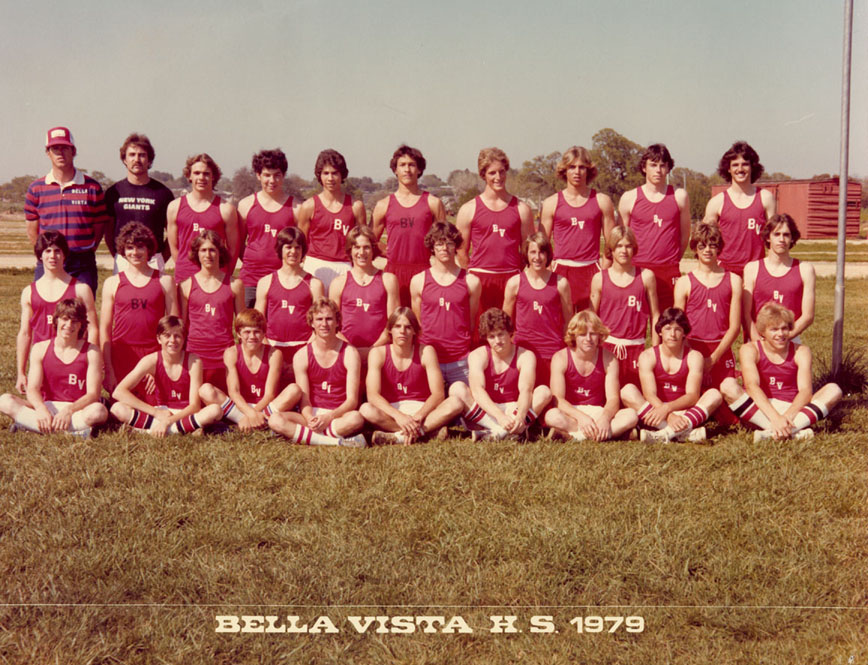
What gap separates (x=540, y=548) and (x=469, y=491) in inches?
33.6

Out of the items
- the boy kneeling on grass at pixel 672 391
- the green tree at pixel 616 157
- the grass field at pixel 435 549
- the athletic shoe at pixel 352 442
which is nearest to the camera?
the grass field at pixel 435 549

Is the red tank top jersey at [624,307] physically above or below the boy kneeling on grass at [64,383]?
above

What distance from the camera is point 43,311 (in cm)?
625

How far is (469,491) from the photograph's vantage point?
4.84 meters

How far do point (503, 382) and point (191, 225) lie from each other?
281cm

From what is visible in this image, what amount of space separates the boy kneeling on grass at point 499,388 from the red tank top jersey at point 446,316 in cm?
20

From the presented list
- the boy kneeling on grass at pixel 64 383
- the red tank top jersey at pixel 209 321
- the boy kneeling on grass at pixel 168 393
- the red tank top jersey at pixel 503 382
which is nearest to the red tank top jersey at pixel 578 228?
the red tank top jersey at pixel 503 382

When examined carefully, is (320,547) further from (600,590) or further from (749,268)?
(749,268)

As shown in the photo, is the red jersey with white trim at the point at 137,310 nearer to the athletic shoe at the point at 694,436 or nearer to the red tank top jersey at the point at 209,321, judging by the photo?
the red tank top jersey at the point at 209,321

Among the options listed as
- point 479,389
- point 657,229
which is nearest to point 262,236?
point 479,389

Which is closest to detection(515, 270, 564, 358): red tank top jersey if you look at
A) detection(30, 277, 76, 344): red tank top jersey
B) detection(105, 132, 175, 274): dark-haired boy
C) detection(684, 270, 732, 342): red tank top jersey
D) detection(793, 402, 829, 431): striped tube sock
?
detection(684, 270, 732, 342): red tank top jersey

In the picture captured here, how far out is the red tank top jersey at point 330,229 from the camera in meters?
6.76

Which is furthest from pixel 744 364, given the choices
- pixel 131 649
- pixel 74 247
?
pixel 74 247

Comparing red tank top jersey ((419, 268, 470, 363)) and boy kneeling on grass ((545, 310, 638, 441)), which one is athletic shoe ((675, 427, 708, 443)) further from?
red tank top jersey ((419, 268, 470, 363))
